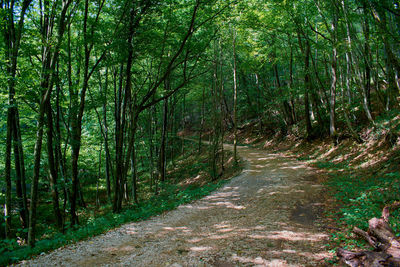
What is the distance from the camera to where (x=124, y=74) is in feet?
32.1

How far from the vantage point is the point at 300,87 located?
13.9 meters

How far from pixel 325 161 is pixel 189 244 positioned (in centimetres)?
964

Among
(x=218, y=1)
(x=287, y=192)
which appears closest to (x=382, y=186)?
(x=287, y=192)

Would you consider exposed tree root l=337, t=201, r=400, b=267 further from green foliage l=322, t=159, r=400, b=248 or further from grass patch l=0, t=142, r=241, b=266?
grass patch l=0, t=142, r=241, b=266

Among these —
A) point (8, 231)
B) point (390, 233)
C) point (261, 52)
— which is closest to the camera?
point (390, 233)

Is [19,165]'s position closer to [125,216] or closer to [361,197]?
[125,216]

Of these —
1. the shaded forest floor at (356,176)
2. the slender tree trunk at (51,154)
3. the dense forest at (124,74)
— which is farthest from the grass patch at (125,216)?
the shaded forest floor at (356,176)

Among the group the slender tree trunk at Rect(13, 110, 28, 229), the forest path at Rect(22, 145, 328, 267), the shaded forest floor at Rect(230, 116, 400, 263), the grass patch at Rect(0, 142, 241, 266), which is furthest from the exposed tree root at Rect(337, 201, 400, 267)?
the slender tree trunk at Rect(13, 110, 28, 229)

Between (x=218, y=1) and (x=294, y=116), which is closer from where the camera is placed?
(x=218, y=1)

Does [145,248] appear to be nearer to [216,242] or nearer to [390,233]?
[216,242]

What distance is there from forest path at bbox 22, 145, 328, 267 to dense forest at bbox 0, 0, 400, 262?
38.1 inches

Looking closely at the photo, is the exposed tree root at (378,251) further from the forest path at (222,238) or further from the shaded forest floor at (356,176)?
the forest path at (222,238)

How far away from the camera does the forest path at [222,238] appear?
379 cm

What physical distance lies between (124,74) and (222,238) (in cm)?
803
